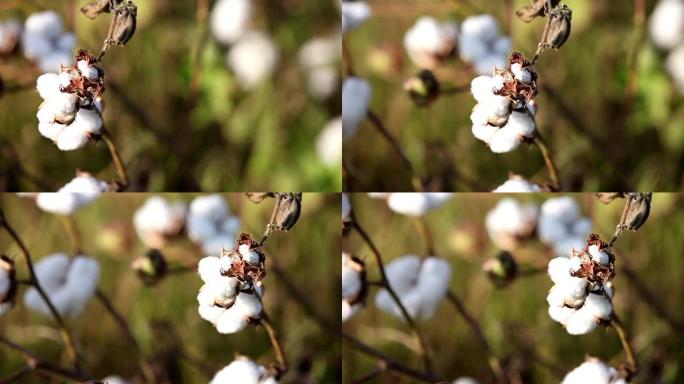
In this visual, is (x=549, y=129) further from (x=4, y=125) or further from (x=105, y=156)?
(x=4, y=125)

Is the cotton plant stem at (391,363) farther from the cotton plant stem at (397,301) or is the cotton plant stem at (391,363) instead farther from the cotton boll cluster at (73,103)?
the cotton boll cluster at (73,103)

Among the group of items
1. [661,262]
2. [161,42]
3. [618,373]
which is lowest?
[618,373]

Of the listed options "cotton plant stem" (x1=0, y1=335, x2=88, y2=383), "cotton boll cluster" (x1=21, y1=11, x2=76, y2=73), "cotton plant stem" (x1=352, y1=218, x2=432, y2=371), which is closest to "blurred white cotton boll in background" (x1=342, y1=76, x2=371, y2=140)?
"cotton plant stem" (x1=352, y1=218, x2=432, y2=371)

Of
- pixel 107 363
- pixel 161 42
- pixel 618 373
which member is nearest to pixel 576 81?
pixel 618 373

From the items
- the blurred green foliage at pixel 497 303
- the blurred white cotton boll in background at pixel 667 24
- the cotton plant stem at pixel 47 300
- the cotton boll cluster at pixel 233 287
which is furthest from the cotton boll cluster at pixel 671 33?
the cotton plant stem at pixel 47 300

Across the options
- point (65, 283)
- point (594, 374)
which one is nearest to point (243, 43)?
point (65, 283)

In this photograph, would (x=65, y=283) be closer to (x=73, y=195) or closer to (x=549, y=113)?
(x=73, y=195)
